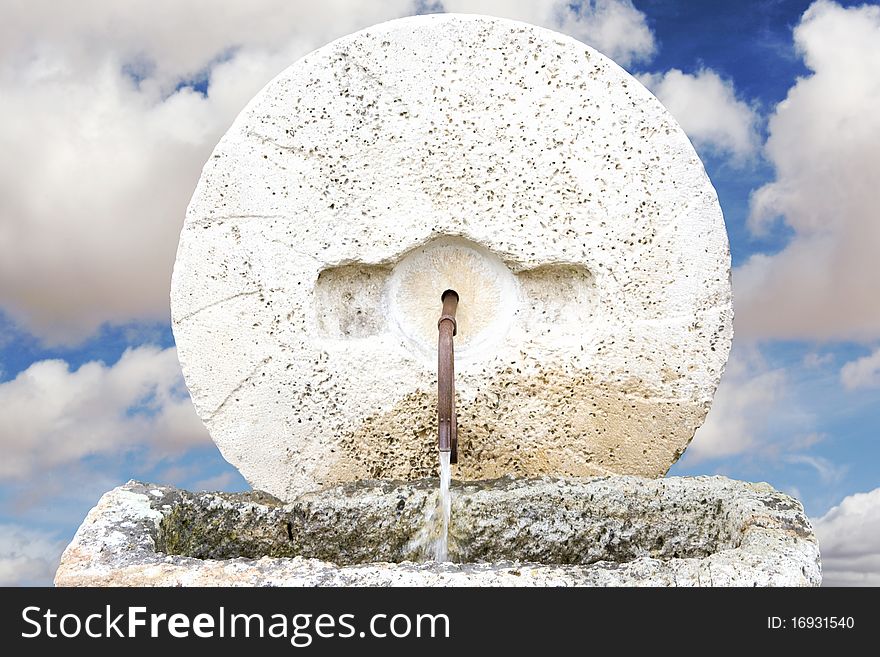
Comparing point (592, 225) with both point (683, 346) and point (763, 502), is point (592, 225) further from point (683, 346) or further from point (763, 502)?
point (763, 502)

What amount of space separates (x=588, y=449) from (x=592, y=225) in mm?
762

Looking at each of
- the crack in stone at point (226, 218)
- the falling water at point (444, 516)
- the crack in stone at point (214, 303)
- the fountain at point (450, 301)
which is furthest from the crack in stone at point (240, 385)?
the falling water at point (444, 516)

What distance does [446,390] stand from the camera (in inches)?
138

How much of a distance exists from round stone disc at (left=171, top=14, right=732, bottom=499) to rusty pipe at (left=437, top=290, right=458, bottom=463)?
0.20m

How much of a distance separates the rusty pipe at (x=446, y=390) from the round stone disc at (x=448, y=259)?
204 millimetres

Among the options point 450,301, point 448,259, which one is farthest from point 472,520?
point 448,259

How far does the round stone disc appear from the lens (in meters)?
3.67

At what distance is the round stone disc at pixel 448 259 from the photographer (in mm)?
3668

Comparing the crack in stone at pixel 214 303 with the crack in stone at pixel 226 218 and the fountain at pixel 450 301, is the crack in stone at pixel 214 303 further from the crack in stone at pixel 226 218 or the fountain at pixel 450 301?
the crack in stone at pixel 226 218

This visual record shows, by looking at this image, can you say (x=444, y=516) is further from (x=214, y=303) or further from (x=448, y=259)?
(x=214, y=303)

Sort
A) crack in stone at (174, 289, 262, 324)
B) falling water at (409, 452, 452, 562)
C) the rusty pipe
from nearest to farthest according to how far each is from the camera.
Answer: the rusty pipe → falling water at (409, 452, 452, 562) → crack in stone at (174, 289, 262, 324)

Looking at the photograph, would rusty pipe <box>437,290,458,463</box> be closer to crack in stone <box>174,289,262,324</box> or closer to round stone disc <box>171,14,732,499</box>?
round stone disc <box>171,14,732,499</box>

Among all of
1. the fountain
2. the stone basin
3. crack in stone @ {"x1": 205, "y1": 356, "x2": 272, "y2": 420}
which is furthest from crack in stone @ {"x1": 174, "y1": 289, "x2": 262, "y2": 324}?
the stone basin

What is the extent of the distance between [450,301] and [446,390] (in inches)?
16.8
